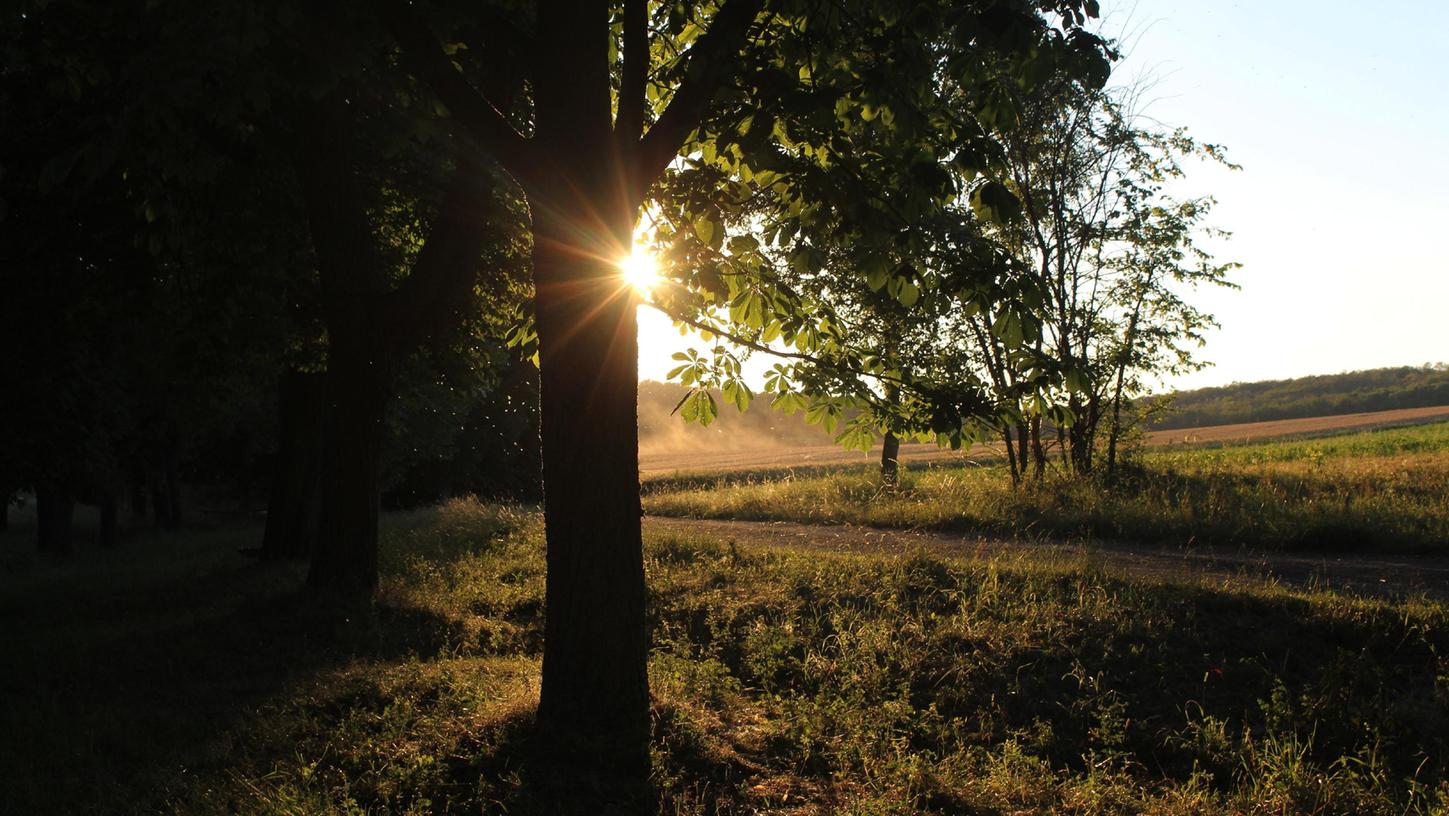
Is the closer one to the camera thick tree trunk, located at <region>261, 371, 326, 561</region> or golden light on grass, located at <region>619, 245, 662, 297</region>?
golden light on grass, located at <region>619, 245, 662, 297</region>

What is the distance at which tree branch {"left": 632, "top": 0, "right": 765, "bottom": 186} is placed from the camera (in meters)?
5.86

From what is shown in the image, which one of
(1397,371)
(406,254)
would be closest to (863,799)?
(406,254)

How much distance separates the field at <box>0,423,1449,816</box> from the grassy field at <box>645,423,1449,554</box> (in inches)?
5.9

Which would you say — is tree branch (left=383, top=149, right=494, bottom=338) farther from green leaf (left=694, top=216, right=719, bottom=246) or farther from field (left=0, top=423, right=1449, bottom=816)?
green leaf (left=694, top=216, right=719, bottom=246)

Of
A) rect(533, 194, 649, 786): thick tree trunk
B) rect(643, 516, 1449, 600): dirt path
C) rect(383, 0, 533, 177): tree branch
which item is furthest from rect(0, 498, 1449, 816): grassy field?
rect(383, 0, 533, 177): tree branch

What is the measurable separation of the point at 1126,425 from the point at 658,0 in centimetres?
1486

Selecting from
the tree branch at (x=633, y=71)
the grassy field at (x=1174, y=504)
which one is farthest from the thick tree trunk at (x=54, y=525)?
the tree branch at (x=633, y=71)

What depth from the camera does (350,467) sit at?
11172mm

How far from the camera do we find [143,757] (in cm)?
600

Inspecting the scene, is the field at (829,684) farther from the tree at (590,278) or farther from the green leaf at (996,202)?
the green leaf at (996,202)

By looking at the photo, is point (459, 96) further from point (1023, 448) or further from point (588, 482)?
point (1023, 448)

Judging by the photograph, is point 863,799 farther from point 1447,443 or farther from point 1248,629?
point 1447,443

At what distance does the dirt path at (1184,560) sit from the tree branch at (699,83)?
7346 mm

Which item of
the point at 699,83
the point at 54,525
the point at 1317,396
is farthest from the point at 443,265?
the point at 1317,396
